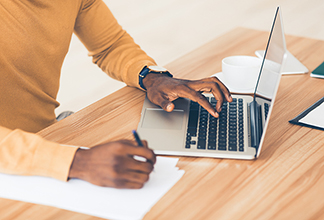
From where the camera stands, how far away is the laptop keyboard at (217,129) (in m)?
0.80

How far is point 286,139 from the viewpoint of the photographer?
84cm

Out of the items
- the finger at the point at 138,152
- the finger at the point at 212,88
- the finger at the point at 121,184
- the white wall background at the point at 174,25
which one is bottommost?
the white wall background at the point at 174,25

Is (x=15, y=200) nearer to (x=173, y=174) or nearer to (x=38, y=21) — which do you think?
(x=173, y=174)

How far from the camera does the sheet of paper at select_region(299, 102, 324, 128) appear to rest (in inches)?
35.1

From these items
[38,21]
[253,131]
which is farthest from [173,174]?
[38,21]

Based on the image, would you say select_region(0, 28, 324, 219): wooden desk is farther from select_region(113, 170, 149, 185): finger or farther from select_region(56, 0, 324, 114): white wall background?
select_region(56, 0, 324, 114): white wall background

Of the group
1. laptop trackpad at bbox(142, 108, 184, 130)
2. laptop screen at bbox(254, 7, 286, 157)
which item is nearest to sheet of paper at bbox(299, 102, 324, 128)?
laptop screen at bbox(254, 7, 286, 157)

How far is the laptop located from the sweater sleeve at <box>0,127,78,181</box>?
8.0 inches

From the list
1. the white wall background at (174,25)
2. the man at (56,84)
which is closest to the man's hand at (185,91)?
the man at (56,84)

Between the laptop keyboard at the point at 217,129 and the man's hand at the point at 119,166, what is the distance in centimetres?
15

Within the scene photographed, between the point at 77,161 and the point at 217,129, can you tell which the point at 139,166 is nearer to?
the point at 77,161

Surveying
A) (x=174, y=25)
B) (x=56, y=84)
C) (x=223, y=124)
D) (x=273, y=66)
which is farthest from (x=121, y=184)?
(x=174, y=25)

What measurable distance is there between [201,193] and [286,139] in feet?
0.91

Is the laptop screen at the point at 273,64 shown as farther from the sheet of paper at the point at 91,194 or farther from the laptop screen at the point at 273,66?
the sheet of paper at the point at 91,194
